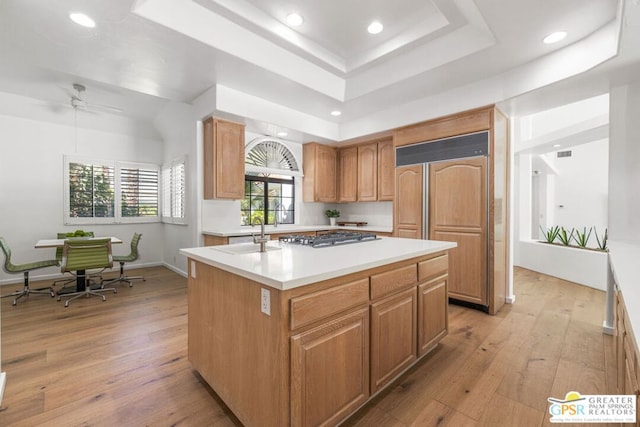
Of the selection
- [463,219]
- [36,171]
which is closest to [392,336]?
[463,219]

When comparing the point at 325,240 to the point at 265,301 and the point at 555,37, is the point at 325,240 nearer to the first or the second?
the point at 265,301

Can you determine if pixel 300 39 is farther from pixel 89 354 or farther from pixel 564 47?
pixel 89 354

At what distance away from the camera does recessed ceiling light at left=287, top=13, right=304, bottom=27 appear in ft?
8.62

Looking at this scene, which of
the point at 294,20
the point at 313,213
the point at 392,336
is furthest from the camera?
the point at 313,213

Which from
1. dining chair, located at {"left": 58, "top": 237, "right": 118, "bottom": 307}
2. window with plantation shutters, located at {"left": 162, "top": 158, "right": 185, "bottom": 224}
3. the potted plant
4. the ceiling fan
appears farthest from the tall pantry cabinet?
the ceiling fan

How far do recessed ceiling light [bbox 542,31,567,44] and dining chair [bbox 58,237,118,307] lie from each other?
5.44 m

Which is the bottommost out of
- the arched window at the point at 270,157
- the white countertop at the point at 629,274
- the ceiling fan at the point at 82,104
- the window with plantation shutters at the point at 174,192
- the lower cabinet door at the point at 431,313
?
the lower cabinet door at the point at 431,313

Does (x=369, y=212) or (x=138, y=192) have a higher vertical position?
(x=138, y=192)

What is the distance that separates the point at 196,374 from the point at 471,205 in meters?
3.30

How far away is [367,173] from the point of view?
5129 mm

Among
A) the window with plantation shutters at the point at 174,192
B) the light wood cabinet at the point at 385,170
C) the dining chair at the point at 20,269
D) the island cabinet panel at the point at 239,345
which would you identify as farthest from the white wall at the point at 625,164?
the dining chair at the point at 20,269

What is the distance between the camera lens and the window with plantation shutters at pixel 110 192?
16.5 ft

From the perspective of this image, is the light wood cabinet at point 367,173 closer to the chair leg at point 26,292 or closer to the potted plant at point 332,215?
the potted plant at point 332,215

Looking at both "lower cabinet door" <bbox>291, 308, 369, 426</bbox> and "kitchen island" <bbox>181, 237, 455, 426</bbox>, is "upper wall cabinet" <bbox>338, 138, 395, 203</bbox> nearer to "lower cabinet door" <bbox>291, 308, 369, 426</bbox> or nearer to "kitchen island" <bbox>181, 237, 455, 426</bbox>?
"kitchen island" <bbox>181, 237, 455, 426</bbox>
